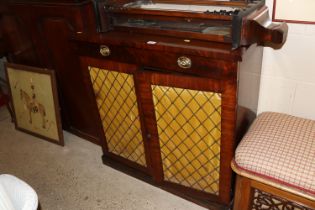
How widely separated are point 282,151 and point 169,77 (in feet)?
1.78

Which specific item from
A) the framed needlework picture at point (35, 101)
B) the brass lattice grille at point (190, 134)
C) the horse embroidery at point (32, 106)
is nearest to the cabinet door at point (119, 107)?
the brass lattice grille at point (190, 134)

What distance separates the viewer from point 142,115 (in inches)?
55.9

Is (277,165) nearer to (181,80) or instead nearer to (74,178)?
(181,80)

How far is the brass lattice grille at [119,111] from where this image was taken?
4.68ft

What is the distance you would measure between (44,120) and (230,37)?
5.09ft

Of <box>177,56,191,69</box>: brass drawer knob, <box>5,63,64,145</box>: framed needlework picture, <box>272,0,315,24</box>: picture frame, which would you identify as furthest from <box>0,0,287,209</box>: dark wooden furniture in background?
<box>5,63,64,145</box>: framed needlework picture

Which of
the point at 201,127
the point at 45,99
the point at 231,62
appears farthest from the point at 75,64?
the point at 231,62

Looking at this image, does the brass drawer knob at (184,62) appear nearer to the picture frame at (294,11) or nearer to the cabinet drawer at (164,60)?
the cabinet drawer at (164,60)

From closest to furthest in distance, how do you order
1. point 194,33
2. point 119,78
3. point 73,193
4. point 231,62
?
1. point 231,62
2. point 194,33
3. point 119,78
4. point 73,193

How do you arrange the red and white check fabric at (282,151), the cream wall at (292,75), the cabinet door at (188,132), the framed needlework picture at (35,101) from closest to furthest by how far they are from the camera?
the red and white check fabric at (282,151) → the cabinet door at (188,132) → the cream wall at (292,75) → the framed needlework picture at (35,101)

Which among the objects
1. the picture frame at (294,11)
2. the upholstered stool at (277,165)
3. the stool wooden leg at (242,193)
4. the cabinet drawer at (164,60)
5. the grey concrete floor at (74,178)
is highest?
the picture frame at (294,11)

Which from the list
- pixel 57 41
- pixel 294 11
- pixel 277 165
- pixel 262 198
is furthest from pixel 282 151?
pixel 57 41

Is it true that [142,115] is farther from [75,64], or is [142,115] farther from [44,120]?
[44,120]

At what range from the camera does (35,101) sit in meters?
2.12
